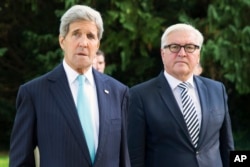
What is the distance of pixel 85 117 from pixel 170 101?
0.87 m

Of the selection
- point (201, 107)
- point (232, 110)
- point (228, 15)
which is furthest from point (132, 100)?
point (232, 110)

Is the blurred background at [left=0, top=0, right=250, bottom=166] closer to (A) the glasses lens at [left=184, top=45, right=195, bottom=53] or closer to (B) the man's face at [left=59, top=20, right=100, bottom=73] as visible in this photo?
(A) the glasses lens at [left=184, top=45, right=195, bottom=53]

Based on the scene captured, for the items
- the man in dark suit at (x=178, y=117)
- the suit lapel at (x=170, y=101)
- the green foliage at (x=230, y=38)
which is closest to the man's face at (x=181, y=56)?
the man in dark suit at (x=178, y=117)

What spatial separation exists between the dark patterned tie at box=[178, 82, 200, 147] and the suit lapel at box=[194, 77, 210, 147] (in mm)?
38

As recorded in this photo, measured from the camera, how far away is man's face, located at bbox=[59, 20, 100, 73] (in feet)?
11.1

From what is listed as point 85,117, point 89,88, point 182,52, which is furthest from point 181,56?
point 85,117

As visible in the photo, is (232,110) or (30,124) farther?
(232,110)

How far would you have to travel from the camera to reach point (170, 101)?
4078mm

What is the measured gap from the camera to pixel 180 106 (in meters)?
4.07

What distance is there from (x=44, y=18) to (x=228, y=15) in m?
4.58

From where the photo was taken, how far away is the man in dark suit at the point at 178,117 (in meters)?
3.96

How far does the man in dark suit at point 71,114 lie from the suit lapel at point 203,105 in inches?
25.7

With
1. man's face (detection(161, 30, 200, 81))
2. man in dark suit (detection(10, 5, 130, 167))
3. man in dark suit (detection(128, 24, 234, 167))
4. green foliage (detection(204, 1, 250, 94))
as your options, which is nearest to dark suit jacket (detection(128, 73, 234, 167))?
man in dark suit (detection(128, 24, 234, 167))

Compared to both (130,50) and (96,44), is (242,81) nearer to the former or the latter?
(130,50)
